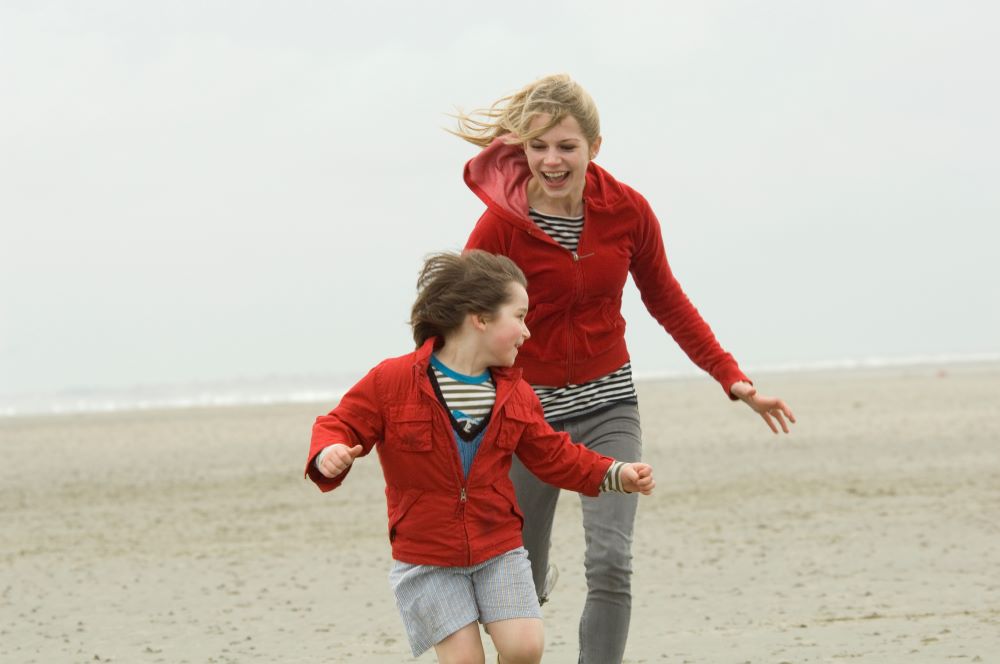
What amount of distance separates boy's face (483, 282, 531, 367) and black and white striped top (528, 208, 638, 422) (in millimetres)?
674

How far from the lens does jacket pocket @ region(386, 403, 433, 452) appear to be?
386 cm

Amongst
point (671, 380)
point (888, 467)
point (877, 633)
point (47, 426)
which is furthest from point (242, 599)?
point (671, 380)

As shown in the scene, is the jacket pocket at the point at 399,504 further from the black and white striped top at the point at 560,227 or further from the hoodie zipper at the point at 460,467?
the black and white striped top at the point at 560,227

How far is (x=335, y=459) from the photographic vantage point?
3.61 meters

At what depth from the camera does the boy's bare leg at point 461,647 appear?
3.86 meters

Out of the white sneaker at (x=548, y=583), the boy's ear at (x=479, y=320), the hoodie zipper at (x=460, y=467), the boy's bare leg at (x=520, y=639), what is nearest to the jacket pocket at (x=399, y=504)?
the hoodie zipper at (x=460, y=467)

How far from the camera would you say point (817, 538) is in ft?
29.1

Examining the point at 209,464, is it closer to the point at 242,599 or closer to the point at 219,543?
the point at 219,543

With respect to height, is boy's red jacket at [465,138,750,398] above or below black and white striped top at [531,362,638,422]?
above

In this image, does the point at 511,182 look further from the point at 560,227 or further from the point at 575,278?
the point at 575,278

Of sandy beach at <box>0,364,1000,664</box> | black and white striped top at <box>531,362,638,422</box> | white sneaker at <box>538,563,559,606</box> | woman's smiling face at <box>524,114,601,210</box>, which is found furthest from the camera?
sandy beach at <box>0,364,1000,664</box>

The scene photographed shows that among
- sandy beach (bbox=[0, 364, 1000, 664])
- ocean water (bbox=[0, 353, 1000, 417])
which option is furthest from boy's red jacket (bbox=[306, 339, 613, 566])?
ocean water (bbox=[0, 353, 1000, 417])

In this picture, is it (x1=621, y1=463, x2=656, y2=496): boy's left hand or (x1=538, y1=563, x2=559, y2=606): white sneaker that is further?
(x1=538, y1=563, x2=559, y2=606): white sneaker

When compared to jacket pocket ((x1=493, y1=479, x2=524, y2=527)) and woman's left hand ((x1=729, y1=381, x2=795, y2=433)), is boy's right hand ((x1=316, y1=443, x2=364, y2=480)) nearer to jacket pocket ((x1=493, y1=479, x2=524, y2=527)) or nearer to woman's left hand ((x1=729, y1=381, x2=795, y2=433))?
jacket pocket ((x1=493, y1=479, x2=524, y2=527))
